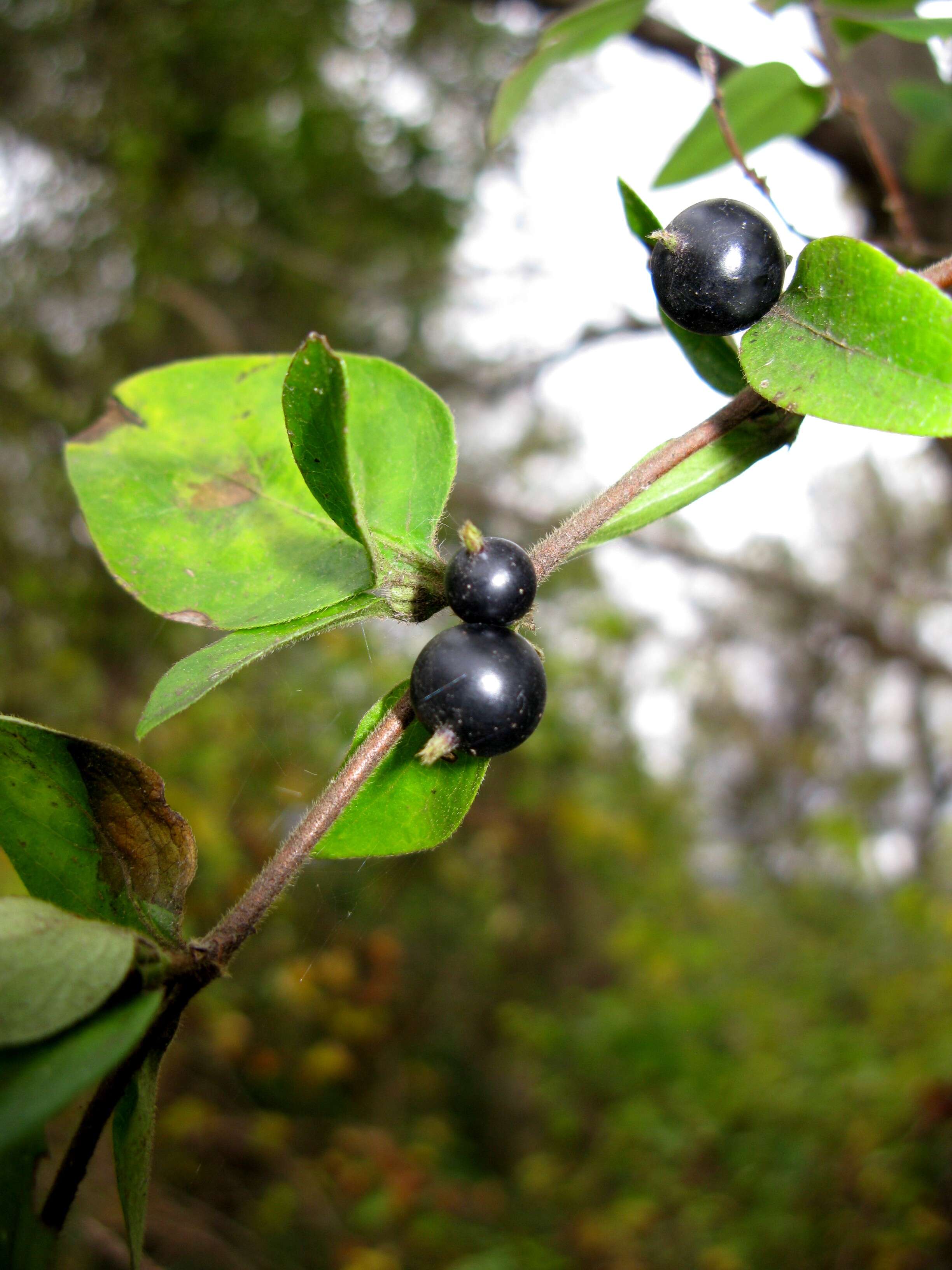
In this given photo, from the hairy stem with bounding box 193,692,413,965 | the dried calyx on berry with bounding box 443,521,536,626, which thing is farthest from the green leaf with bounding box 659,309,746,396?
the hairy stem with bounding box 193,692,413,965

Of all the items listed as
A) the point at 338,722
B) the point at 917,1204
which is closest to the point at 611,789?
the point at 338,722

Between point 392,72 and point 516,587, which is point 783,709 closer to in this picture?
point 392,72

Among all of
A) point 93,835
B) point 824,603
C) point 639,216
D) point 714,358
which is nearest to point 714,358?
point 714,358

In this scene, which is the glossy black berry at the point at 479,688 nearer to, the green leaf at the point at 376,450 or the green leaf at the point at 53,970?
the green leaf at the point at 376,450

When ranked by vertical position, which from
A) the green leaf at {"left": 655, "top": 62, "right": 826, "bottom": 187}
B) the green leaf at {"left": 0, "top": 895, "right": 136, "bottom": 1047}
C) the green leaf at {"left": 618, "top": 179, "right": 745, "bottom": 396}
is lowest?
the green leaf at {"left": 0, "top": 895, "right": 136, "bottom": 1047}

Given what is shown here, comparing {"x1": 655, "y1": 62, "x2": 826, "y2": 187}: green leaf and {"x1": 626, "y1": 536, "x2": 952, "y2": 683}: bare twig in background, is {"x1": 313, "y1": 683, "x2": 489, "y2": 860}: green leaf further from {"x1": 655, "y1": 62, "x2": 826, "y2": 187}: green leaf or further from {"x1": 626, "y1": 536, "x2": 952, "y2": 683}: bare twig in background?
{"x1": 626, "y1": 536, "x2": 952, "y2": 683}: bare twig in background
